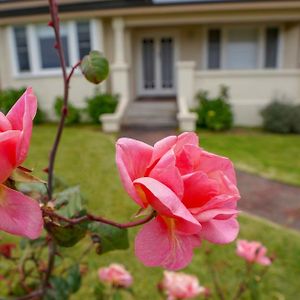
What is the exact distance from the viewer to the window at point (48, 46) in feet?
38.5

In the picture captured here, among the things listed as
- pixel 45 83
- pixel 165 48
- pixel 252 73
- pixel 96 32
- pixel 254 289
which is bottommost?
pixel 254 289

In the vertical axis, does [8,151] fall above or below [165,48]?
below

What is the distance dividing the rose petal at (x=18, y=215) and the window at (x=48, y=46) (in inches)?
464

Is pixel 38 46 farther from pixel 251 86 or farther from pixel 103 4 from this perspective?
pixel 251 86

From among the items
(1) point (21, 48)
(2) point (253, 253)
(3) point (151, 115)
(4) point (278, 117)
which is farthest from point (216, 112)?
(2) point (253, 253)

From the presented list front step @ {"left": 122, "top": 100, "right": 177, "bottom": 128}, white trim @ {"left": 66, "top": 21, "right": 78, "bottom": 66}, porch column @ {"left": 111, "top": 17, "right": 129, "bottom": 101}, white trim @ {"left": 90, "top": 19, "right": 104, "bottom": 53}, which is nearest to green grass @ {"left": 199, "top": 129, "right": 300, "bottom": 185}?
front step @ {"left": 122, "top": 100, "right": 177, "bottom": 128}

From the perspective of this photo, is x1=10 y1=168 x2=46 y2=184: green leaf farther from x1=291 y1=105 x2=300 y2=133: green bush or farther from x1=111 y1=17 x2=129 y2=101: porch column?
x1=111 y1=17 x2=129 y2=101: porch column

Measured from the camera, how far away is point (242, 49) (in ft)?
42.7

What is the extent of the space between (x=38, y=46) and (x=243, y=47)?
22.2 ft

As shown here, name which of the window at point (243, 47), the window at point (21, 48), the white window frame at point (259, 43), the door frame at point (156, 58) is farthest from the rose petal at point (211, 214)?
the window at point (243, 47)

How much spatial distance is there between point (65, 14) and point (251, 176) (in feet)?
25.6

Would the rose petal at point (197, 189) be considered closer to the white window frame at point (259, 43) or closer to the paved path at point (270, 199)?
the paved path at point (270, 199)

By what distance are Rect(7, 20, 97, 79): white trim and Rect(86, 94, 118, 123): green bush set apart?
4.90 feet

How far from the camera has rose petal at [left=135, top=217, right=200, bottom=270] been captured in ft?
1.70
